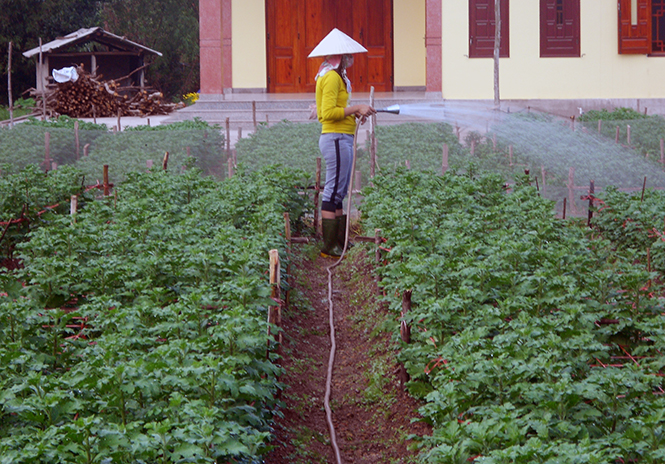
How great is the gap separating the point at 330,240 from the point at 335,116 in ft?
4.67

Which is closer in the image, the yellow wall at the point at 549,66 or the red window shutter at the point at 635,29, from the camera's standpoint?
the red window shutter at the point at 635,29

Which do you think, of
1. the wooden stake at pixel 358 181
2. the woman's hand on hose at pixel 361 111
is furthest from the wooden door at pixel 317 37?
the woman's hand on hose at pixel 361 111

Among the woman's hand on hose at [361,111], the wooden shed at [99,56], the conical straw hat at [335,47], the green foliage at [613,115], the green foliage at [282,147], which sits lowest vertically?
the green foliage at [282,147]

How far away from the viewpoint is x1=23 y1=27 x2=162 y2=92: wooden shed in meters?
26.5

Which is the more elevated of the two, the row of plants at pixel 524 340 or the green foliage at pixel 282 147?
the green foliage at pixel 282 147

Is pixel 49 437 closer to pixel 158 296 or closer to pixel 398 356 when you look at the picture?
pixel 158 296

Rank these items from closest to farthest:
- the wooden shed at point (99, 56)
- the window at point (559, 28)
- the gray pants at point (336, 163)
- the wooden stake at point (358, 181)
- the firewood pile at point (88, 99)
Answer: the gray pants at point (336, 163), the wooden stake at point (358, 181), the window at point (559, 28), the firewood pile at point (88, 99), the wooden shed at point (99, 56)

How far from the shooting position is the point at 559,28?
18969 mm

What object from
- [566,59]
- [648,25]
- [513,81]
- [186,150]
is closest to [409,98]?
[513,81]

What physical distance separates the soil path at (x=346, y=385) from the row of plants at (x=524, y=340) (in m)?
0.33

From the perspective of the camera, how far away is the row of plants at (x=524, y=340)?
3389 millimetres

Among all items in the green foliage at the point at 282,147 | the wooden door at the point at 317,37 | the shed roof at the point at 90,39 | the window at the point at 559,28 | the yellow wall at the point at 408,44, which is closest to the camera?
the green foliage at the point at 282,147

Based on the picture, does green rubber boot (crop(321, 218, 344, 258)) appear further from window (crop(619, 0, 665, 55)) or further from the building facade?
window (crop(619, 0, 665, 55))

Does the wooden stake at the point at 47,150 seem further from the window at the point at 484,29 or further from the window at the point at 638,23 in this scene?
the window at the point at 638,23
